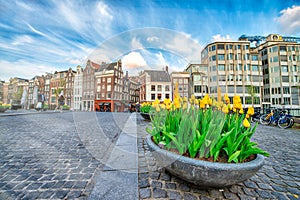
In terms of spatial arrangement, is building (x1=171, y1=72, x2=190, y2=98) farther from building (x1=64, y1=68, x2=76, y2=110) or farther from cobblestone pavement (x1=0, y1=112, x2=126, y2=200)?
building (x1=64, y1=68, x2=76, y2=110)

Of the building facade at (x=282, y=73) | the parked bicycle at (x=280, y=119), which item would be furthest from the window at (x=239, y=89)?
the parked bicycle at (x=280, y=119)

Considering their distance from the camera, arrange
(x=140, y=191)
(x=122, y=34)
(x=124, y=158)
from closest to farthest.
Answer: (x=140, y=191), (x=124, y=158), (x=122, y=34)

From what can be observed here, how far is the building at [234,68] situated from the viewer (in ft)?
95.7

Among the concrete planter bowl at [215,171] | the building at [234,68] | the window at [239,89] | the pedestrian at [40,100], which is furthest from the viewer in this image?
the building at [234,68]

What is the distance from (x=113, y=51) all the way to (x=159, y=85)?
85.3 ft

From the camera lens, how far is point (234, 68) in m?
29.5

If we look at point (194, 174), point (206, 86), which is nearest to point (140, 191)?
point (194, 174)

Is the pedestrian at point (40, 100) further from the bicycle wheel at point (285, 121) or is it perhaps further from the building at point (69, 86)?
the bicycle wheel at point (285, 121)

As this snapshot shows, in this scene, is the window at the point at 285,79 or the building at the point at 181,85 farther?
the window at the point at 285,79

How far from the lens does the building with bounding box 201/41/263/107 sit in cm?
2916

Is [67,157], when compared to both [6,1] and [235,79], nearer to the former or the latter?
[6,1]

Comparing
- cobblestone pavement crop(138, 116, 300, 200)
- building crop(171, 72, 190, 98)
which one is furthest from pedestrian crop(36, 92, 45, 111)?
cobblestone pavement crop(138, 116, 300, 200)

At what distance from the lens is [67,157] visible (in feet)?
8.45

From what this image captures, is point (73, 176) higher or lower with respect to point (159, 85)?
lower
